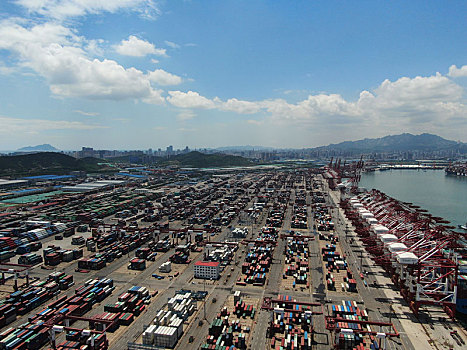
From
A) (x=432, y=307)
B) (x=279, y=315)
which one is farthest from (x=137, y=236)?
(x=432, y=307)

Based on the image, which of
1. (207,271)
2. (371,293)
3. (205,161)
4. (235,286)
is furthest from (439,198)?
(205,161)

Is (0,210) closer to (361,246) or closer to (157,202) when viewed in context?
(157,202)

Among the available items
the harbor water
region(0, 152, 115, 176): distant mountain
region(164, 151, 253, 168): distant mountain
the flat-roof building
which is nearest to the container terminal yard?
the flat-roof building

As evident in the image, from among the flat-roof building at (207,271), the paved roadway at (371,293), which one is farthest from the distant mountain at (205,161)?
the flat-roof building at (207,271)

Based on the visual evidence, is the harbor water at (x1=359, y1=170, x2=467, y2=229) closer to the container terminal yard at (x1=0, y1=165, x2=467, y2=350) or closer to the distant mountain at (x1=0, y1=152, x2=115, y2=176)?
the container terminal yard at (x1=0, y1=165, x2=467, y2=350)

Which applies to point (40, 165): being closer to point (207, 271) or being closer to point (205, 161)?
point (205, 161)

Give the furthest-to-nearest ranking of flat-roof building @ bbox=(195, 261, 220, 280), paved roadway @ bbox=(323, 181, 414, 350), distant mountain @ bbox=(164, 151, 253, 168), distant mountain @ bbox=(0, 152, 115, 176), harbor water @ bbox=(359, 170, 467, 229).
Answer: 1. distant mountain @ bbox=(164, 151, 253, 168)
2. distant mountain @ bbox=(0, 152, 115, 176)
3. harbor water @ bbox=(359, 170, 467, 229)
4. flat-roof building @ bbox=(195, 261, 220, 280)
5. paved roadway @ bbox=(323, 181, 414, 350)

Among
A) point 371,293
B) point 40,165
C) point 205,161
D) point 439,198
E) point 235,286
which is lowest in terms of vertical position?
point 371,293
